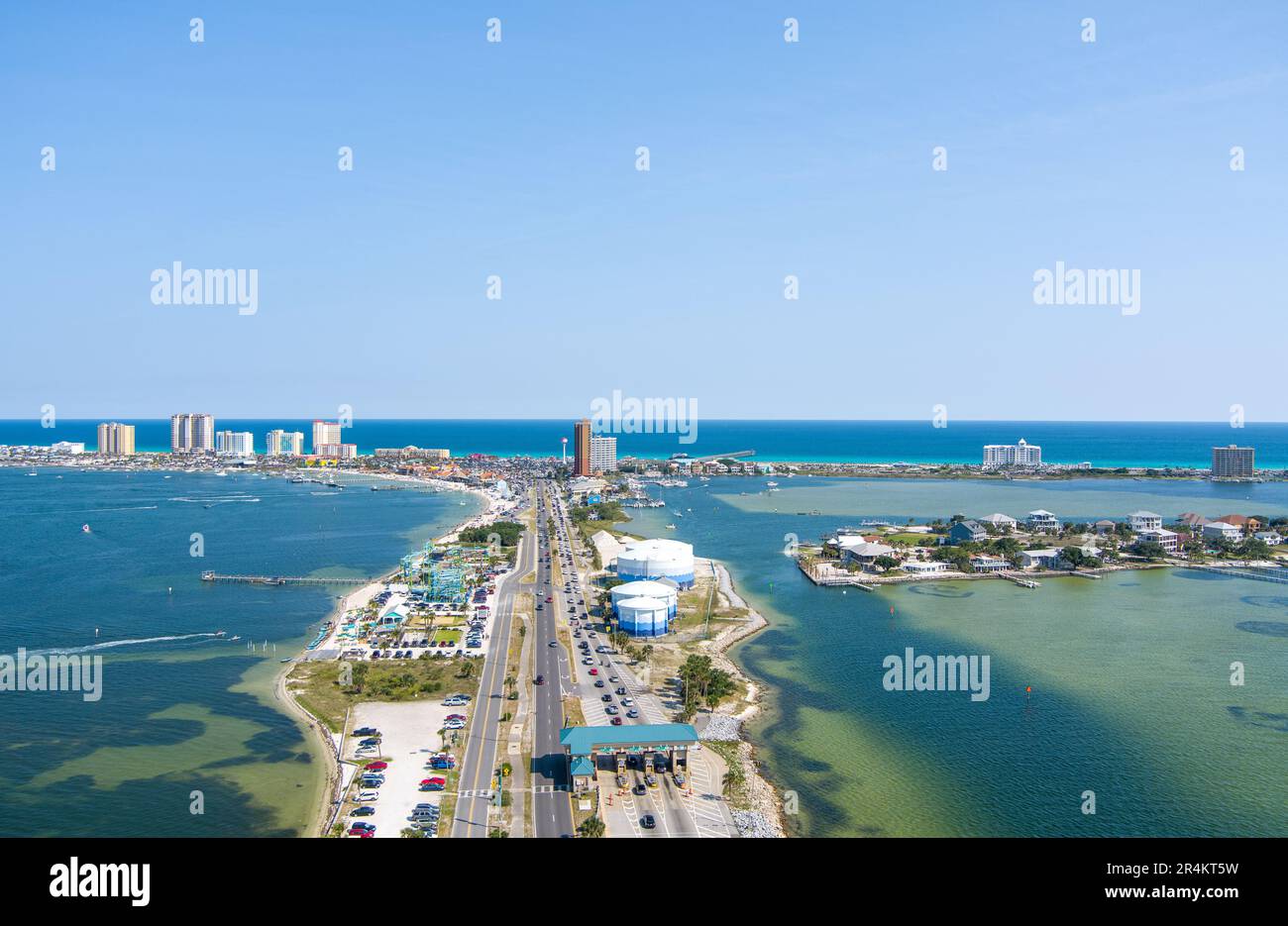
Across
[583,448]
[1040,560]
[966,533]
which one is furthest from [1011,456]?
[1040,560]

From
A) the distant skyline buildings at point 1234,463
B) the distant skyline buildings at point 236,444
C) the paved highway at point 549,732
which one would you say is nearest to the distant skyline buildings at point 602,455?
the distant skyline buildings at point 236,444

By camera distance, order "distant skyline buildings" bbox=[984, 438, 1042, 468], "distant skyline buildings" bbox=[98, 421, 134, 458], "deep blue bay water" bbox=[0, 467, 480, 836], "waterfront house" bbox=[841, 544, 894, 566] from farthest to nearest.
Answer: "distant skyline buildings" bbox=[98, 421, 134, 458] < "distant skyline buildings" bbox=[984, 438, 1042, 468] < "waterfront house" bbox=[841, 544, 894, 566] < "deep blue bay water" bbox=[0, 467, 480, 836]

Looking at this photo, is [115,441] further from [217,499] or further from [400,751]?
[400,751]

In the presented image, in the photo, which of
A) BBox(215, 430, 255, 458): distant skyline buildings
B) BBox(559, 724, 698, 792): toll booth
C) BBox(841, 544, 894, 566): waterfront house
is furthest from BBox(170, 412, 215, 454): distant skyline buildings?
BBox(559, 724, 698, 792): toll booth

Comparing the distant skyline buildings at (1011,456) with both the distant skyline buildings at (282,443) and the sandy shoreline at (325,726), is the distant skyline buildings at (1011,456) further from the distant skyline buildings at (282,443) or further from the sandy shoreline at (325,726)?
the distant skyline buildings at (282,443)

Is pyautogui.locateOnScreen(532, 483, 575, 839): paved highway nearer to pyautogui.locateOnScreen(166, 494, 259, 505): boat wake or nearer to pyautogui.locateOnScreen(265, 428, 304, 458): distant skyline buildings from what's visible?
pyautogui.locateOnScreen(166, 494, 259, 505): boat wake
